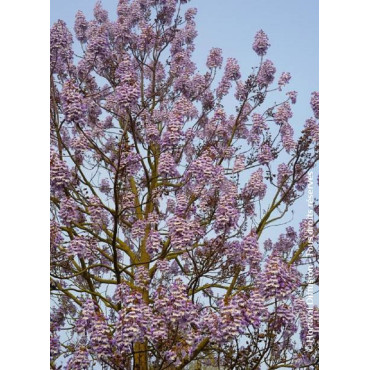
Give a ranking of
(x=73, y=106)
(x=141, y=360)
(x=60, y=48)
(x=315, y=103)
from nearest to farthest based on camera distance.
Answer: (x=73, y=106) → (x=141, y=360) → (x=315, y=103) → (x=60, y=48)

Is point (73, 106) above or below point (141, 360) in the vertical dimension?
above

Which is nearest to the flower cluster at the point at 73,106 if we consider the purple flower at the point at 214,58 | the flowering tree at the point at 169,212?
the flowering tree at the point at 169,212

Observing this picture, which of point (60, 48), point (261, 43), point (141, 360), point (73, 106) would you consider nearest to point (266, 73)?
point (261, 43)

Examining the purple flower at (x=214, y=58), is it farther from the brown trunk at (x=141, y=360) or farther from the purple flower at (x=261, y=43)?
the brown trunk at (x=141, y=360)

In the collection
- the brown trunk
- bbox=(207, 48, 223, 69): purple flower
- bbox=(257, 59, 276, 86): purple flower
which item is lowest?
the brown trunk

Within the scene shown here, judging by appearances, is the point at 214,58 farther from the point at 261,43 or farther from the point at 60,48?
the point at 60,48

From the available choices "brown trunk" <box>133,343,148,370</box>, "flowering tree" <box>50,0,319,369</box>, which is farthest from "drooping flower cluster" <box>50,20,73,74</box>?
"brown trunk" <box>133,343,148,370</box>

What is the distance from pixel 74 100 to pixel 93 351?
237 centimetres

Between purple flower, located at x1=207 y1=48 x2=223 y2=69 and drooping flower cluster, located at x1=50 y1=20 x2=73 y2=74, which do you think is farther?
purple flower, located at x1=207 y1=48 x2=223 y2=69

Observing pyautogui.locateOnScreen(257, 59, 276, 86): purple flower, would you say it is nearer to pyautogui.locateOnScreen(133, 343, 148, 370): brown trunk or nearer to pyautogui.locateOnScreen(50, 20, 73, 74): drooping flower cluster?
pyautogui.locateOnScreen(50, 20, 73, 74): drooping flower cluster

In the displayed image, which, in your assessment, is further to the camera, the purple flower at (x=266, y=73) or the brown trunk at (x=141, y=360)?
the purple flower at (x=266, y=73)

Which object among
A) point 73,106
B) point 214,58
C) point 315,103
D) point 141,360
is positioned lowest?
point 141,360

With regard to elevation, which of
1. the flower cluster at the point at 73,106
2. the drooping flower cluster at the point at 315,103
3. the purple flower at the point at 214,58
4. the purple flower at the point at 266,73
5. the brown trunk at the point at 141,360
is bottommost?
the brown trunk at the point at 141,360
